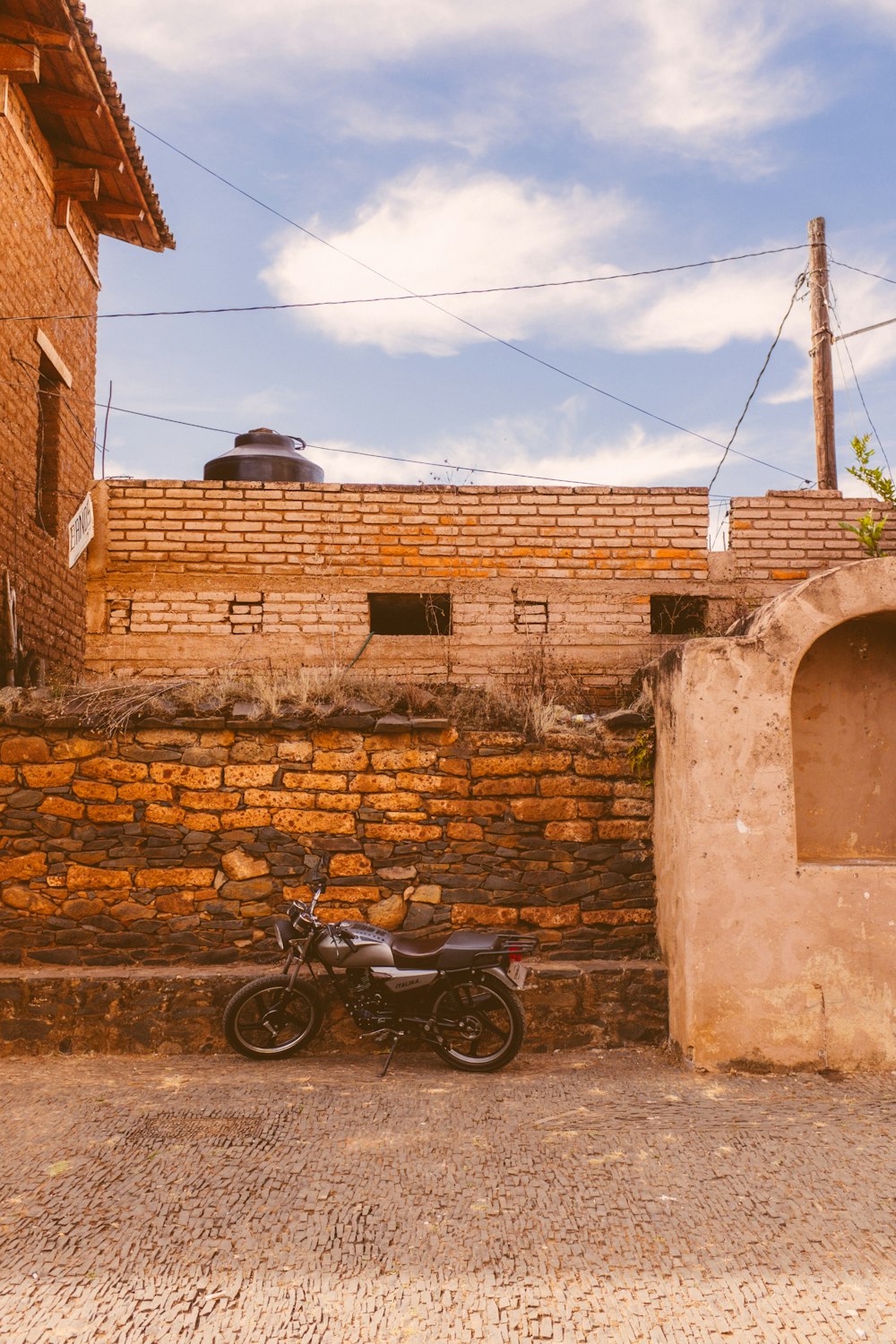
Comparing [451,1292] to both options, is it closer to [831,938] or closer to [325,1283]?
[325,1283]

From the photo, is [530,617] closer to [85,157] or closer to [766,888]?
[766,888]

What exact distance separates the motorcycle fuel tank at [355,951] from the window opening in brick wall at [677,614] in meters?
4.66

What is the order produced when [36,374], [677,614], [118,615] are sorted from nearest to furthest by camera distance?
[36,374] < [118,615] < [677,614]

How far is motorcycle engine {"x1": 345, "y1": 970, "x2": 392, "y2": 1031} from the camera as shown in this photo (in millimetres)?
5516

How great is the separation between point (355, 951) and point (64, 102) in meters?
7.60

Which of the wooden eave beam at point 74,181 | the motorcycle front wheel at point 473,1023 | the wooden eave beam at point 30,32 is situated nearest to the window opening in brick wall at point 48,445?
the wooden eave beam at point 74,181

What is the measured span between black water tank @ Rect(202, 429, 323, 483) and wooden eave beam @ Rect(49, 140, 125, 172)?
3.18m

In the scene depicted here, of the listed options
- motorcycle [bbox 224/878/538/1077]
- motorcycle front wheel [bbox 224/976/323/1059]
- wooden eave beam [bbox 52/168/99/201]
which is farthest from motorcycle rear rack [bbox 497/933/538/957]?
wooden eave beam [bbox 52/168/99/201]

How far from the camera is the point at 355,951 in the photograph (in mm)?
5535

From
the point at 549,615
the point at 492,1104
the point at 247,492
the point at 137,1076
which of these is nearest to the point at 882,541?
the point at 549,615

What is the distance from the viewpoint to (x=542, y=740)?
6.47 metres

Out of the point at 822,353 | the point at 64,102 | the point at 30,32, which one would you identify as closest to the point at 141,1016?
the point at 30,32

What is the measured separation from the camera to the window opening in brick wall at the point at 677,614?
29.9ft

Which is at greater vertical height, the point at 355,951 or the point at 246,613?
the point at 246,613
